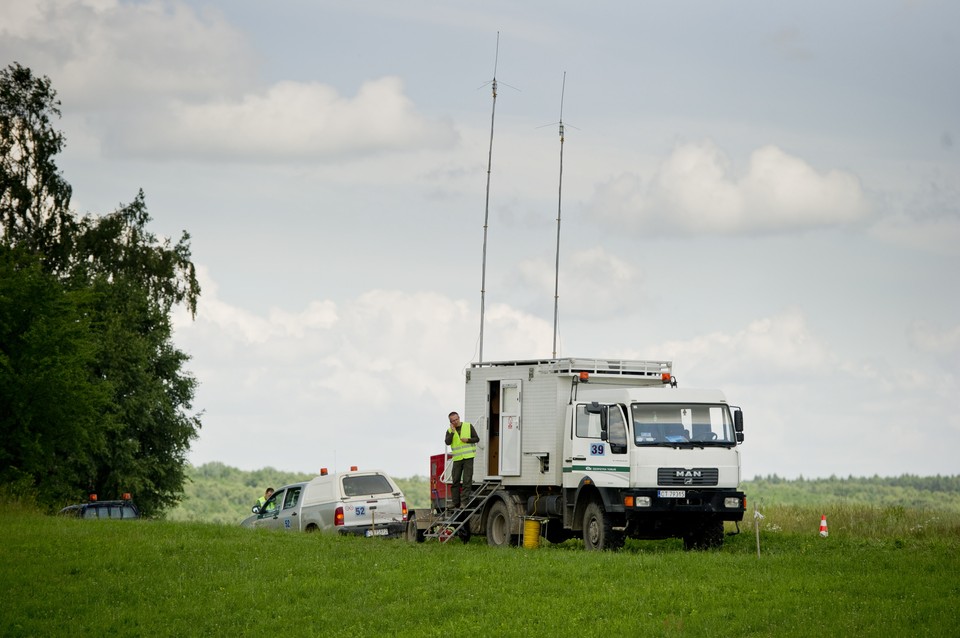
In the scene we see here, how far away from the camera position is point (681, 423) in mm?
24125

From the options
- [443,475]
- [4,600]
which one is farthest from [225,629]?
[443,475]

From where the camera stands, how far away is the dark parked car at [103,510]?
112 feet

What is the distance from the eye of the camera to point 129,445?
50.3m

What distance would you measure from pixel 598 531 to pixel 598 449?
5.04 feet

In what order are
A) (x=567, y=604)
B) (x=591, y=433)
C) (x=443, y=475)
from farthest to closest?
(x=443, y=475)
(x=591, y=433)
(x=567, y=604)

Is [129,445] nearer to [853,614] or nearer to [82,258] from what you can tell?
[82,258]

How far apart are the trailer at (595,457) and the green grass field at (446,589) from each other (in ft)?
4.94

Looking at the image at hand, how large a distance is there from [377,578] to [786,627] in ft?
22.8

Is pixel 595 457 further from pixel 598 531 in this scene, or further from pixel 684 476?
pixel 684 476

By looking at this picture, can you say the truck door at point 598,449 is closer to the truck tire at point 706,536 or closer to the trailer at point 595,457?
the trailer at point 595,457

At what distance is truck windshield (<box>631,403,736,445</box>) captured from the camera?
24.0 metres

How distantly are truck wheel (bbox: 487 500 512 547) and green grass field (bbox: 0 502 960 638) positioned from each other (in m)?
1.51

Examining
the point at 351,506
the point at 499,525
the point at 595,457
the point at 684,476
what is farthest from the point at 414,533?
the point at 684,476

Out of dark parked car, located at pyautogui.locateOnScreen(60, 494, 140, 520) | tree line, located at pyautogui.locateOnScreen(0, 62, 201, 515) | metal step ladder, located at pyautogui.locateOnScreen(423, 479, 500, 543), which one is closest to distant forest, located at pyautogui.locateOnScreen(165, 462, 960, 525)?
tree line, located at pyautogui.locateOnScreen(0, 62, 201, 515)
